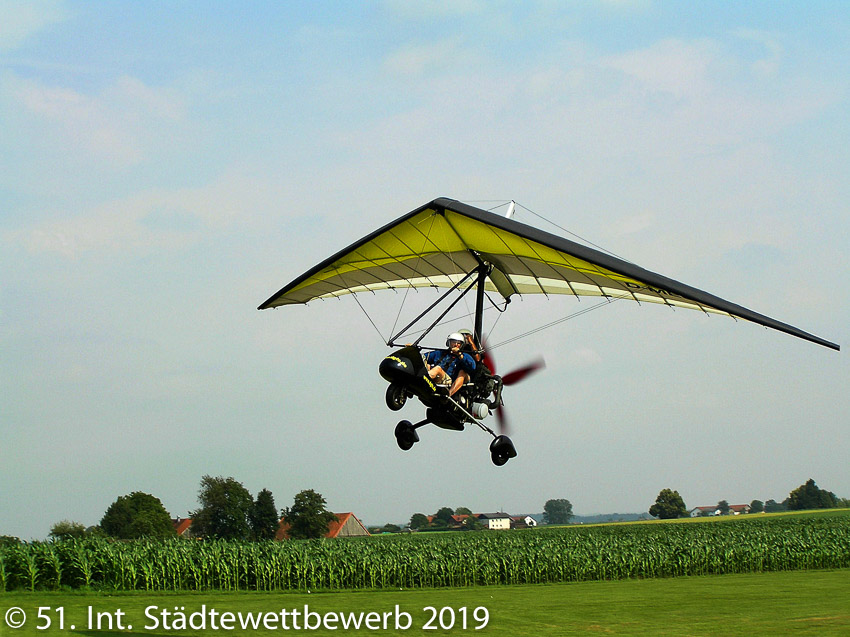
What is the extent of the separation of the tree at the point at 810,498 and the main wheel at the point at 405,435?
127 m

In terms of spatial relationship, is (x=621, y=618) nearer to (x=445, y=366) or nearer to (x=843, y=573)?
(x=445, y=366)

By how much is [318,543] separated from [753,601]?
57.1ft

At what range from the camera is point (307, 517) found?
2904 inches

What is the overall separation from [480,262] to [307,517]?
63.8 metres

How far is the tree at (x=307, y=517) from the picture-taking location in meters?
73.8

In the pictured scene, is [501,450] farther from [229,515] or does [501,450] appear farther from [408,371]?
[229,515]

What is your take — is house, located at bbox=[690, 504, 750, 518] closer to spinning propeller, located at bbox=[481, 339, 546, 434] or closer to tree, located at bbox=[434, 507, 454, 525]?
tree, located at bbox=[434, 507, 454, 525]

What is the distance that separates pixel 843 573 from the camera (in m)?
36.2

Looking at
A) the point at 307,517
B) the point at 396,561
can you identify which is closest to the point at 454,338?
the point at 396,561

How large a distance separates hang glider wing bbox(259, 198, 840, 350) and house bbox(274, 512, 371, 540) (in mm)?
62970

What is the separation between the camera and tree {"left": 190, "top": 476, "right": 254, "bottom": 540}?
245 feet

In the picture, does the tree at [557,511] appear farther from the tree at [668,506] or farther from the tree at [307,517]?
the tree at [307,517]

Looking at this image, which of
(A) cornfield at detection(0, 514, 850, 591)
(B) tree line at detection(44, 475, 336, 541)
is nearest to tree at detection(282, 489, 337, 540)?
(B) tree line at detection(44, 475, 336, 541)

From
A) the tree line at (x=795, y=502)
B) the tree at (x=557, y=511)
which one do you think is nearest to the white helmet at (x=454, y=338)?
the tree line at (x=795, y=502)
